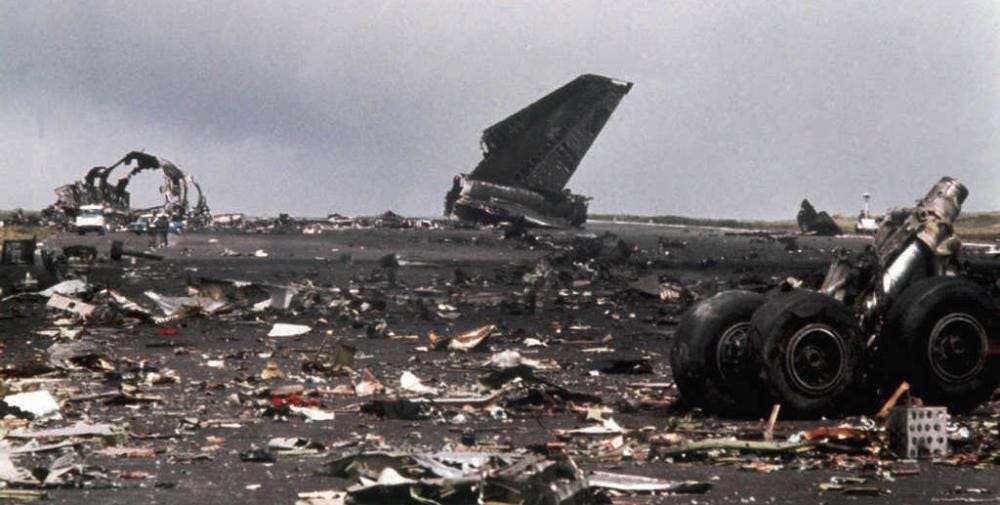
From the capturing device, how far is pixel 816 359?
35.5 feet

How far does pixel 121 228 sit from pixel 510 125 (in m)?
18.7

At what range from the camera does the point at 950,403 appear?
11.2 m

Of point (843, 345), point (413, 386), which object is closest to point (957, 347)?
point (843, 345)

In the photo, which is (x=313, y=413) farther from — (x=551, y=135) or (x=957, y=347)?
(x=551, y=135)

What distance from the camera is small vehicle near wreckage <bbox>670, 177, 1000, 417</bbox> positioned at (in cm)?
1073

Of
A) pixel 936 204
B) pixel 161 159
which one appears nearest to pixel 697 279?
pixel 936 204

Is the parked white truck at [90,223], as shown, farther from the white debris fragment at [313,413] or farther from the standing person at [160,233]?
the white debris fragment at [313,413]

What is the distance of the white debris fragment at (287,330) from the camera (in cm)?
1887

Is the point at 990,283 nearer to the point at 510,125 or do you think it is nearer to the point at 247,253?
the point at 247,253

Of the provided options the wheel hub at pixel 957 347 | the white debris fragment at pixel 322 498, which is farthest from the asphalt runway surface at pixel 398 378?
the wheel hub at pixel 957 347

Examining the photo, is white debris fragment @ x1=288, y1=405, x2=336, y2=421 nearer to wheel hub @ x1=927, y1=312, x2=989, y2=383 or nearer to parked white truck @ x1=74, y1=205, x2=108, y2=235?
wheel hub @ x1=927, y1=312, x2=989, y2=383

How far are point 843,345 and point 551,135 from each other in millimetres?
57273

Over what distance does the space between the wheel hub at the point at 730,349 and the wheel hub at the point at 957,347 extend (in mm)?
1377

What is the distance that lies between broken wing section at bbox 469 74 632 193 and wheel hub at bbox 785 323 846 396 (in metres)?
55.6
